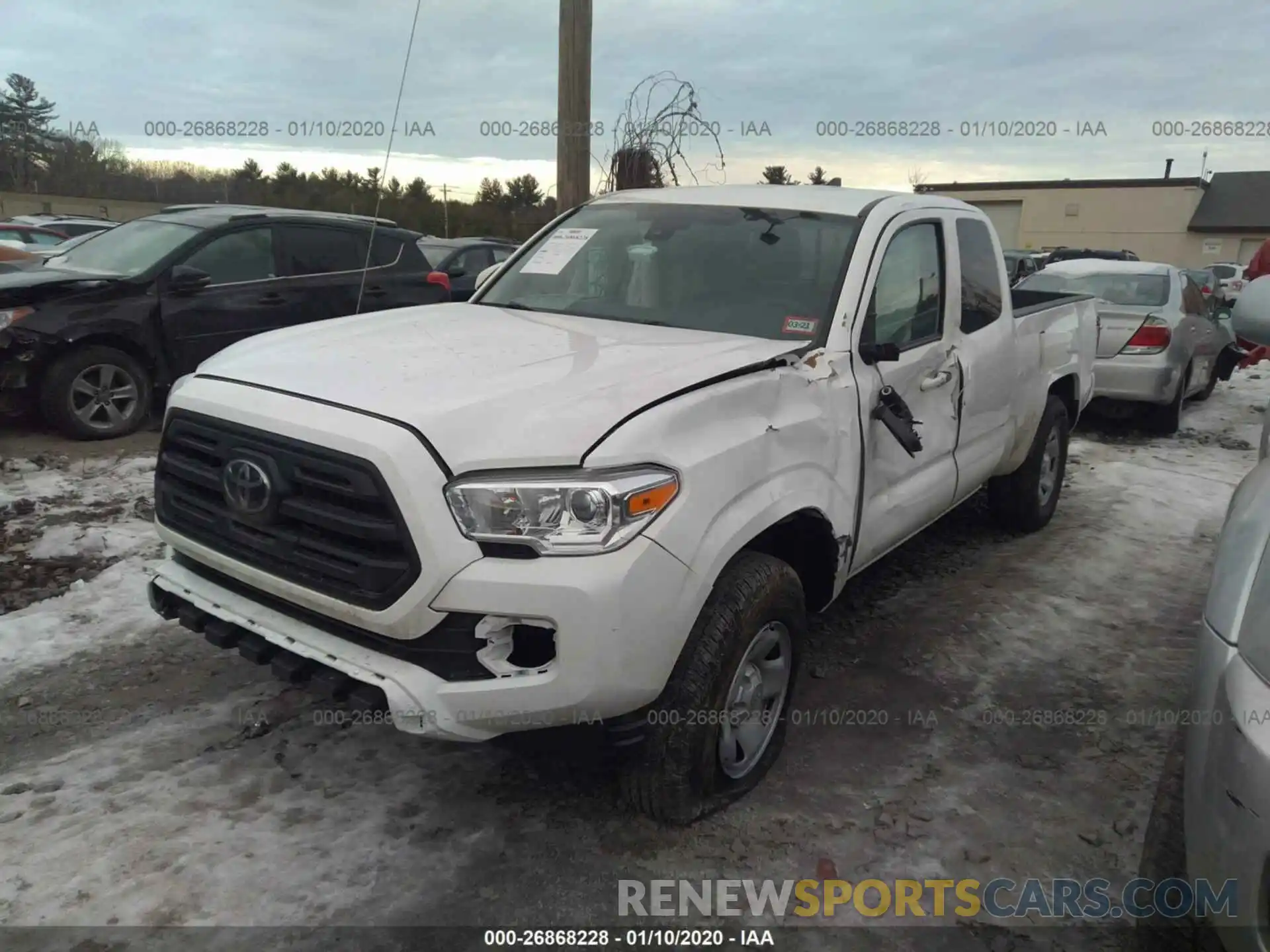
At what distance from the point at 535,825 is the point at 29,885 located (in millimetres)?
1353

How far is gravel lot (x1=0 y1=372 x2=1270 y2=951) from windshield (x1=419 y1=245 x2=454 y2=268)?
7.71 metres

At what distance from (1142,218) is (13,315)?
5091cm

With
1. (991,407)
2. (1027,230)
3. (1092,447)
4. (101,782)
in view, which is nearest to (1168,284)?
(1092,447)

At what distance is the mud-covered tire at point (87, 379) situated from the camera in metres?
6.46

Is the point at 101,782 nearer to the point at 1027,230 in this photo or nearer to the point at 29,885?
the point at 29,885

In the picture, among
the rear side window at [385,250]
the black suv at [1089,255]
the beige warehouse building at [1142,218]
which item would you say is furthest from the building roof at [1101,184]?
the rear side window at [385,250]

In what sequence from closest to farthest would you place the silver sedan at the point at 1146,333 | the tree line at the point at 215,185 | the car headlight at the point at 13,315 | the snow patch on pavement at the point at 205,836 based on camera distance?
the snow patch on pavement at the point at 205,836
the car headlight at the point at 13,315
the silver sedan at the point at 1146,333
the tree line at the point at 215,185

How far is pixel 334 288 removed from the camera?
25.3ft

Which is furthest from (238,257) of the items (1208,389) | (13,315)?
(1208,389)

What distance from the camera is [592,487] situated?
2305 millimetres

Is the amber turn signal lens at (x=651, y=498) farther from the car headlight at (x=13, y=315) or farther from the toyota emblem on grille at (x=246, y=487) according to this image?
the car headlight at (x=13, y=315)

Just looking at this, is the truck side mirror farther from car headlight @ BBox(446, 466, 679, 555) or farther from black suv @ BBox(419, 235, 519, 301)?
black suv @ BBox(419, 235, 519, 301)

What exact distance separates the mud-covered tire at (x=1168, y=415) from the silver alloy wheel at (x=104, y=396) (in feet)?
29.4

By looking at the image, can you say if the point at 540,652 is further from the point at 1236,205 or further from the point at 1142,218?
the point at 1236,205
